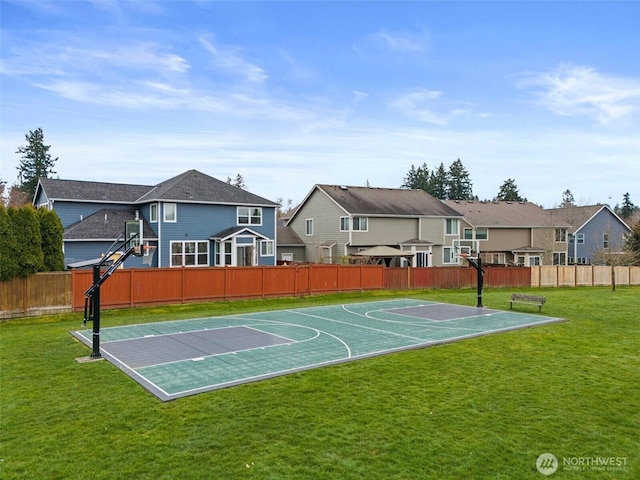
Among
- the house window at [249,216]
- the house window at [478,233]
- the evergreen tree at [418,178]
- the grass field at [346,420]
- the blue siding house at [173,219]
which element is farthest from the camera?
the evergreen tree at [418,178]

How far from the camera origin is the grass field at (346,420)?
578 centimetres

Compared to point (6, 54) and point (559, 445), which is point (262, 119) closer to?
point (6, 54)

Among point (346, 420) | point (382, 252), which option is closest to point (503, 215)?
point (382, 252)

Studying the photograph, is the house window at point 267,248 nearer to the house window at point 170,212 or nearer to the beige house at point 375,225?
the beige house at point 375,225

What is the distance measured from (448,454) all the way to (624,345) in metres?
9.61

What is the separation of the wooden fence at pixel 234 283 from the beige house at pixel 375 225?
8.03m

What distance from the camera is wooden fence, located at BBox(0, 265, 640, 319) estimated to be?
17703 mm

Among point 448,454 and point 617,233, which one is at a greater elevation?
point 617,233

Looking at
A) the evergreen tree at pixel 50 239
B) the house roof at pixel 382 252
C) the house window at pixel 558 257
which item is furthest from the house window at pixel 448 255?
the evergreen tree at pixel 50 239

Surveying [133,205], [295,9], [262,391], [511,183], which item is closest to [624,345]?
[262,391]

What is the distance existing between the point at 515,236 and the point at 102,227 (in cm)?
4092

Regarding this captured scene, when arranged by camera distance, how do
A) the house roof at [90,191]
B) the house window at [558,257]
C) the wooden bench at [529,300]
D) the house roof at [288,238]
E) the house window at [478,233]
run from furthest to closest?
the house window at [558,257], the house window at [478,233], the house roof at [288,238], the house roof at [90,191], the wooden bench at [529,300]

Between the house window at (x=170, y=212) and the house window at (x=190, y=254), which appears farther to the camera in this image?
the house window at (x=190, y=254)

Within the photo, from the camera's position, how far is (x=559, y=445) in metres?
6.45
